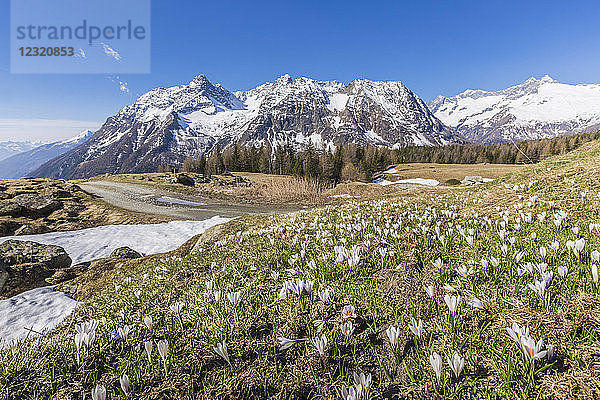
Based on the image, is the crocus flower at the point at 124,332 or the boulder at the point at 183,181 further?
the boulder at the point at 183,181

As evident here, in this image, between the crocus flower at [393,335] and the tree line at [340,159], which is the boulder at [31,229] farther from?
the tree line at [340,159]

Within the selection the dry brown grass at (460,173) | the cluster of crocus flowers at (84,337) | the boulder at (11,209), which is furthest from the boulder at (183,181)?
the dry brown grass at (460,173)

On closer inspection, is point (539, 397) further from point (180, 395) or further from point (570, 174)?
point (570, 174)

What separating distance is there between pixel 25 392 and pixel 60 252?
1097cm

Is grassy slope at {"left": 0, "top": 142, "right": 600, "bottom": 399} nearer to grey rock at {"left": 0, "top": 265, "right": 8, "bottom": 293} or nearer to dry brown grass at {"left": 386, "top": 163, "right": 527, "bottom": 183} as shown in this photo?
grey rock at {"left": 0, "top": 265, "right": 8, "bottom": 293}

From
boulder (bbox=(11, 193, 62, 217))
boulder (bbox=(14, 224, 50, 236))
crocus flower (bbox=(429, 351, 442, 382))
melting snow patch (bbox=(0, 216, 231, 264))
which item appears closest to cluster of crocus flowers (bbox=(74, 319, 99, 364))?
crocus flower (bbox=(429, 351, 442, 382))

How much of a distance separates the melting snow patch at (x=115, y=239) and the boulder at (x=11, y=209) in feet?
20.0

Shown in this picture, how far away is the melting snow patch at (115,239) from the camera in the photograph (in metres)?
12.4

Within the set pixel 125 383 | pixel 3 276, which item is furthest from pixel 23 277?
pixel 125 383

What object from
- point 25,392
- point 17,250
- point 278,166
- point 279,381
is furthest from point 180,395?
point 278,166

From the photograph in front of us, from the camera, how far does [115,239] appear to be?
14203mm

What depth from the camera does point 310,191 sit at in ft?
123

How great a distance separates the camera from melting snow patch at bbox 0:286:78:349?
560cm

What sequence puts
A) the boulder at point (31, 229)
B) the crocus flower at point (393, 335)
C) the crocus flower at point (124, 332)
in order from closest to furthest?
the crocus flower at point (393, 335) → the crocus flower at point (124, 332) → the boulder at point (31, 229)
